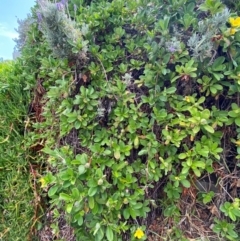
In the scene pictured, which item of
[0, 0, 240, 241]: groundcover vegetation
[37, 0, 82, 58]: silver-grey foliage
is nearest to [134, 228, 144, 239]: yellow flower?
[0, 0, 240, 241]: groundcover vegetation

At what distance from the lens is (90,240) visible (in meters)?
1.18

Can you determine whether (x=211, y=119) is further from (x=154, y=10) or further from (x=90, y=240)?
(x=90, y=240)

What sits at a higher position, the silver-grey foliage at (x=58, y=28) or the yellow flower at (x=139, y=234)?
the silver-grey foliage at (x=58, y=28)

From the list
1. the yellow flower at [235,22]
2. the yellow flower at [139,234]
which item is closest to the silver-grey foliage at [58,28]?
the yellow flower at [235,22]

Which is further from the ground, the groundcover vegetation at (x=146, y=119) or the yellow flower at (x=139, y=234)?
the groundcover vegetation at (x=146, y=119)

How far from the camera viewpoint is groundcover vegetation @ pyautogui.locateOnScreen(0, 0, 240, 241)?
1100 mm

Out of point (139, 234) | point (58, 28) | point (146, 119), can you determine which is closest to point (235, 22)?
point (146, 119)

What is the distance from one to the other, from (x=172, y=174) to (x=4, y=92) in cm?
110

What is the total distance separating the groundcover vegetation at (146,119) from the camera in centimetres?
110

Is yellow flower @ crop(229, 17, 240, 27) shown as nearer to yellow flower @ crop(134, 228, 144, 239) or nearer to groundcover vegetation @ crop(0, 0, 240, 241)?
groundcover vegetation @ crop(0, 0, 240, 241)

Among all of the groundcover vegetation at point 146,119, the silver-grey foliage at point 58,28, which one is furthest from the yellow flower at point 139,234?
the silver-grey foliage at point 58,28

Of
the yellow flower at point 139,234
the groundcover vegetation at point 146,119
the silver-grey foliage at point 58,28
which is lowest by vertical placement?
the yellow flower at point 139,234

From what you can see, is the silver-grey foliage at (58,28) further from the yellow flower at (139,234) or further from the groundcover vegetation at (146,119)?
the yellow flower at (139,234)

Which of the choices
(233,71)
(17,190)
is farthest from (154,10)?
(17,190)
